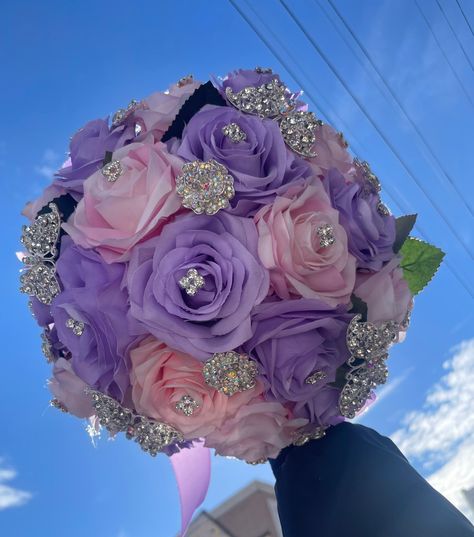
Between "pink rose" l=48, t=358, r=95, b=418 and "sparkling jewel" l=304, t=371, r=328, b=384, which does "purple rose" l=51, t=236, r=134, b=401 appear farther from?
"sparkling jewel" l=304, t=371, r=328, b=384

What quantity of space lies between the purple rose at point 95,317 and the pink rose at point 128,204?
0.02 meters

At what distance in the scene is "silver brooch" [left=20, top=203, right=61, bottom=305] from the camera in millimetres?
533

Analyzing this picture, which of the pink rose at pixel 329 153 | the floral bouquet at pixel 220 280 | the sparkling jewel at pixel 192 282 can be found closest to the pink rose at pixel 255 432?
the floral bouquet at pixel 220 280

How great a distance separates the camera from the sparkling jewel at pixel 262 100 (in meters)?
0.54

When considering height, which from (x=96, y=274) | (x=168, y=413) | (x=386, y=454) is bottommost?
(x=386, y=454)

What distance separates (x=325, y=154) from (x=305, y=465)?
29 cm

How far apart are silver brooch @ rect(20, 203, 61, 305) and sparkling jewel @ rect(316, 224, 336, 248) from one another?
24 cm

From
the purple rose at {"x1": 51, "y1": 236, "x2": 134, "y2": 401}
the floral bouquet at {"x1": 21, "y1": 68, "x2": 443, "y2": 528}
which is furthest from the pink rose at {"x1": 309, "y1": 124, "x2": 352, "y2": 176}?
the purple rose at {"x1": 51, "y1": 236, "x2": 134, "y2": 401}

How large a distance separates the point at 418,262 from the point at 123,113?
33 centimetres

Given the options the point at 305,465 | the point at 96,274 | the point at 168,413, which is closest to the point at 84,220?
the point at 96,274

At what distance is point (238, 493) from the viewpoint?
687mm

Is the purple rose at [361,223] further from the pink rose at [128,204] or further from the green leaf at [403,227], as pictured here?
the pink rose at [128,204]

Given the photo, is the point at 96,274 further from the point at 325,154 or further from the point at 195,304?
the point at 325,154

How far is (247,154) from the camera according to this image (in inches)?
19.6
